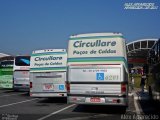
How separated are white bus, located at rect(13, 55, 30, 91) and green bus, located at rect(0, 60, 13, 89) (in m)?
1.72

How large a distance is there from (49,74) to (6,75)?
9847mm

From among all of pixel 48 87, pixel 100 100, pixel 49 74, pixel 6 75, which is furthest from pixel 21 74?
pixel 100 100

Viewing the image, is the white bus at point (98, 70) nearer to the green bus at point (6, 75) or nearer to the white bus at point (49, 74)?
the white bus at point (49, 74)

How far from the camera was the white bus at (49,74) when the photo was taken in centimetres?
1869

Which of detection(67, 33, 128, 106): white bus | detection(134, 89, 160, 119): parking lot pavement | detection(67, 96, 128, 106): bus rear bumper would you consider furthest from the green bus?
detection(67, 96, 128, 106): bus rear bumper

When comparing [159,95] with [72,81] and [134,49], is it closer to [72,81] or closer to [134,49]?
[72,81]

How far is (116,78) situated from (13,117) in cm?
423

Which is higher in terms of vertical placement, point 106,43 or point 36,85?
point 106,43

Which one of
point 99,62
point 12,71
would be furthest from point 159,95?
point 12,71

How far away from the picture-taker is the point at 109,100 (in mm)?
14109

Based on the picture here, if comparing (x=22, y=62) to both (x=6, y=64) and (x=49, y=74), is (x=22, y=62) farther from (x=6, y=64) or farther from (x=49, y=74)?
(x=49, y=74)

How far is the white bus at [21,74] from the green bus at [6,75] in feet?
5.66

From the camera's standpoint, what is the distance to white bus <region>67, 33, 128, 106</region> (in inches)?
556

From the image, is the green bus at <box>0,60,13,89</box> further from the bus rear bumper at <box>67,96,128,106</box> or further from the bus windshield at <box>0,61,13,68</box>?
the bus rear bumper at <box>67,96,128,106</box>
